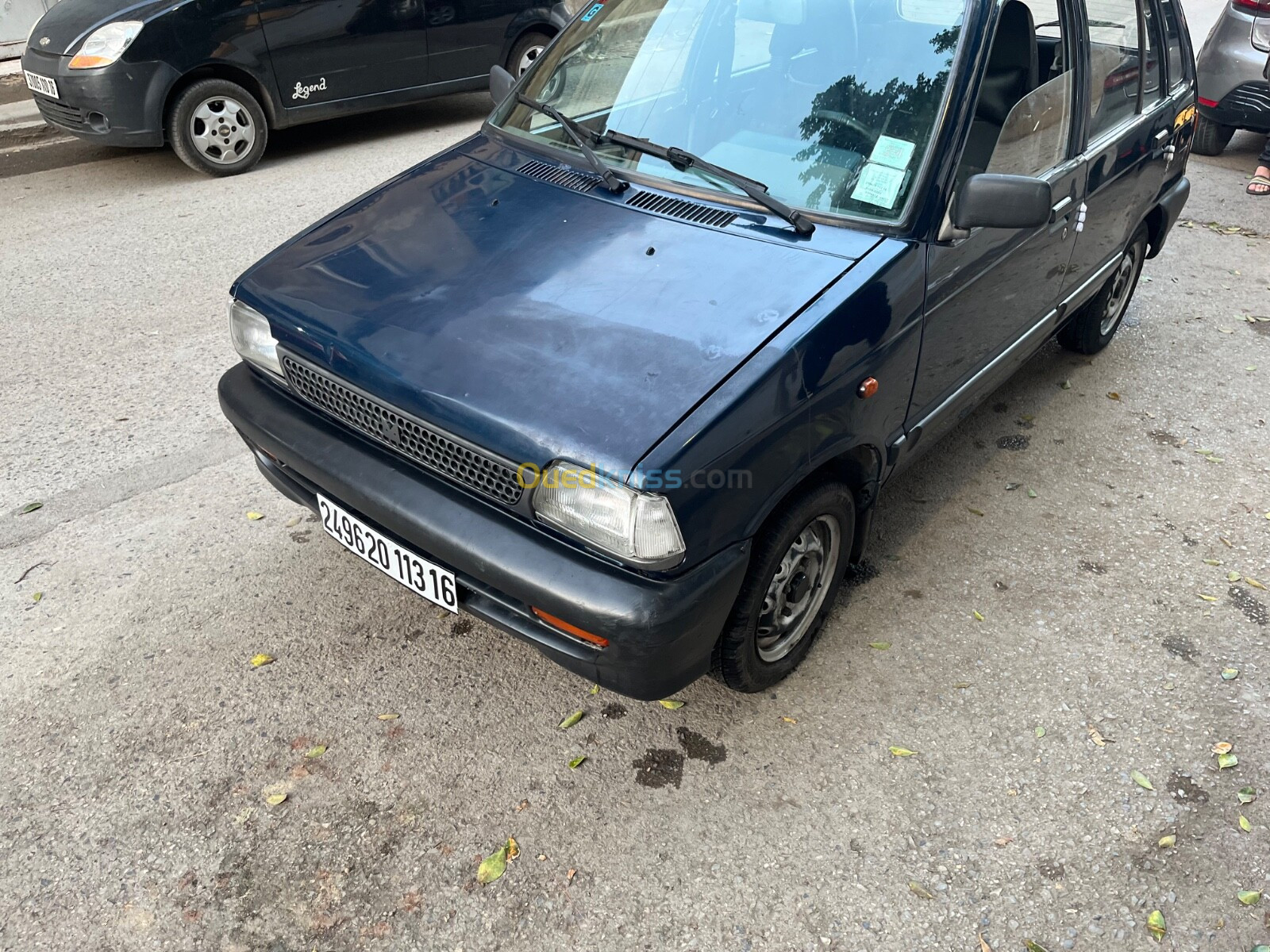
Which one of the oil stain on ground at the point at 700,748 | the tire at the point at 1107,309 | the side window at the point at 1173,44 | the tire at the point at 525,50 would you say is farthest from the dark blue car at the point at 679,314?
the tire at the point at 525,50

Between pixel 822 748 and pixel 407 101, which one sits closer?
pixel 822 748

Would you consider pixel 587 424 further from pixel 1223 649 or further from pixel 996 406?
pixel 996 406

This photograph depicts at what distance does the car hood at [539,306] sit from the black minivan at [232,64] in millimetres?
4400

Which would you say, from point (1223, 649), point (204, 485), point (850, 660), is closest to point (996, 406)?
point (1223, 649)

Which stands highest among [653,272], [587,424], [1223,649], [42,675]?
[653,272]

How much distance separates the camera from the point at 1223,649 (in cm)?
307

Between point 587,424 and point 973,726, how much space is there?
5.03ft

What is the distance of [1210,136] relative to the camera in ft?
25.6

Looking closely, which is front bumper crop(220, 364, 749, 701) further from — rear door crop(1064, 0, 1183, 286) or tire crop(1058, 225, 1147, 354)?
tire crop(1058, 225, 1147, 354)

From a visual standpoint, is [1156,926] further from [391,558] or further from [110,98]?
[110,98]

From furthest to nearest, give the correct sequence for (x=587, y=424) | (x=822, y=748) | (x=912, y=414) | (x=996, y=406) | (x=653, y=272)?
(x=996, y=406), (x=912, y=414), (x=822, y=748), (x=653, y=272), (x=587, y=424)

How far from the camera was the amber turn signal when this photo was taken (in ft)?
7.16

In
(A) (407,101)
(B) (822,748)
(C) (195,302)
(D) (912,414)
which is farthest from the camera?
(A) (407,101)

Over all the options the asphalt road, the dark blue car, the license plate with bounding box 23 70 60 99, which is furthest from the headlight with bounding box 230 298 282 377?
the license plate with bounding box 23 70 60 99
